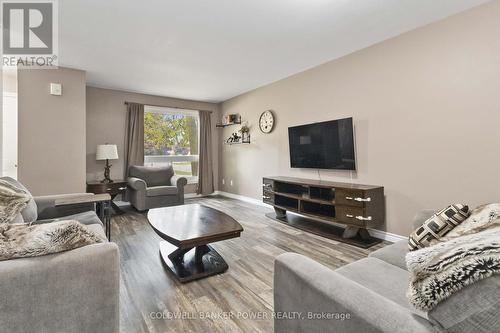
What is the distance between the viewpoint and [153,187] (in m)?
4.57

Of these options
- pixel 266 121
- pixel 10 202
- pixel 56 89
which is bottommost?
pixel 10 202

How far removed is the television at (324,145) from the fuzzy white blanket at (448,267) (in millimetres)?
2648

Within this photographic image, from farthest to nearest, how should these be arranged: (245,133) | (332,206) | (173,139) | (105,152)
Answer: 1. (173,139)
2. (245,133)
3. (105,152)
4. (332,206)

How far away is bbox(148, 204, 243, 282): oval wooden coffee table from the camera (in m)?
1.96

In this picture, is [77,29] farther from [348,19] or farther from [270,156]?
[270,156]

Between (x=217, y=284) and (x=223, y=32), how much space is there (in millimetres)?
2605

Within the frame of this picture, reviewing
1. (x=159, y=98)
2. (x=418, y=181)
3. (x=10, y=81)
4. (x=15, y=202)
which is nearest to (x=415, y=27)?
(x=418, y=181)

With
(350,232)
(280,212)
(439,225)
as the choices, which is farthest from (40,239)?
(280,212)

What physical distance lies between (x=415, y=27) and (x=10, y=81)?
18.8 feet

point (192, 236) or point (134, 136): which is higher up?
point (134, 136)

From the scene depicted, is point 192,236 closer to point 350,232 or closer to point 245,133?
point 350,232

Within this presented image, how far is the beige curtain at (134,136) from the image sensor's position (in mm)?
4988

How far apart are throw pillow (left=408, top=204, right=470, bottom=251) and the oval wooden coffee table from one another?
1.31 metres

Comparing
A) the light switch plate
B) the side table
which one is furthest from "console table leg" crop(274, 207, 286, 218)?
the light switch plate
